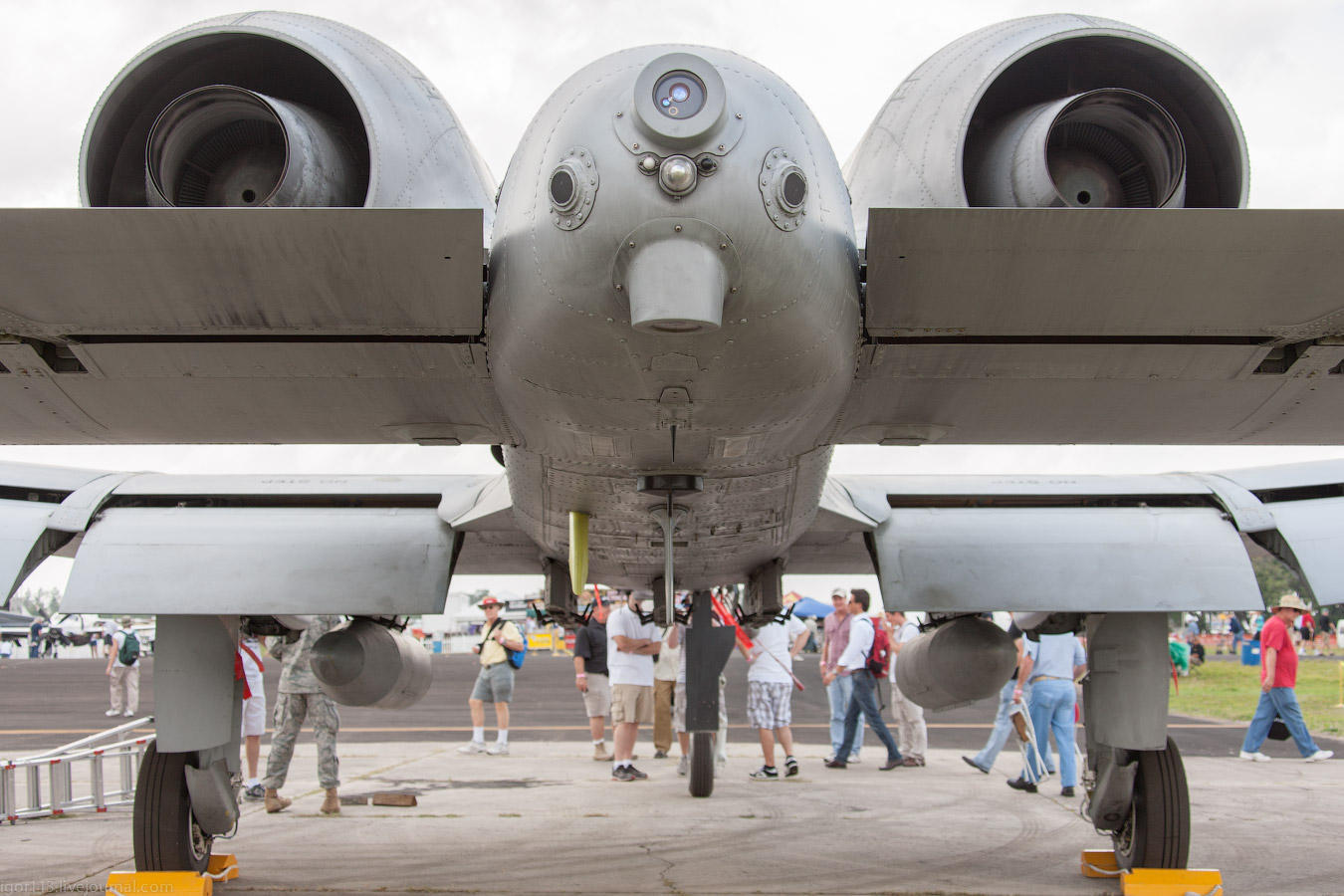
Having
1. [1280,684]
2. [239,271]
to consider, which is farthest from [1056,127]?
[1280,684]

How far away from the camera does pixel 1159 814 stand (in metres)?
5.86

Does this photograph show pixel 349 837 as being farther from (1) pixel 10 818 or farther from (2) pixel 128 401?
(2) pixel 128 401

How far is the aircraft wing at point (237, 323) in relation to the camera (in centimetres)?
268

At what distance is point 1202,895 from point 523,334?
5.03 metres

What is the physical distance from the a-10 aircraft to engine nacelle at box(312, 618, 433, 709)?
738 millimetres

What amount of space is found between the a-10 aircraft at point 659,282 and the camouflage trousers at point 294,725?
110 inches

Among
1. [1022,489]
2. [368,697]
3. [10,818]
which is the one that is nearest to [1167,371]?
[1022,489]

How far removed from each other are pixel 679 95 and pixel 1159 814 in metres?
5.20

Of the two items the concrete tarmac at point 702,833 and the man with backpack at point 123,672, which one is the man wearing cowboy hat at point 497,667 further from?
the man with backpack at point 123,672

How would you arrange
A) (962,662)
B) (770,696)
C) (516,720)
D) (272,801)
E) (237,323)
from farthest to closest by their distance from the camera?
(516,720), (770,696), (272,801), (962,662), (237,323)

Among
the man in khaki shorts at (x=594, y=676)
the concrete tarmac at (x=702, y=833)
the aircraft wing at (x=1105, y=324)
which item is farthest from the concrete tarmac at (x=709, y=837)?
the aircraft wing at (x=1105, y=324)

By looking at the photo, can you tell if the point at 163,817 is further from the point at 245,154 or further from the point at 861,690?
the point at 861,690

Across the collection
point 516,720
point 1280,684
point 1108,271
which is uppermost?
point 1108,271

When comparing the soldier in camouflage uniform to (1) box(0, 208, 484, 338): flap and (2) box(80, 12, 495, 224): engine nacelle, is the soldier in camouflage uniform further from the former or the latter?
(1) box(0, 208, 484, 338): flap
